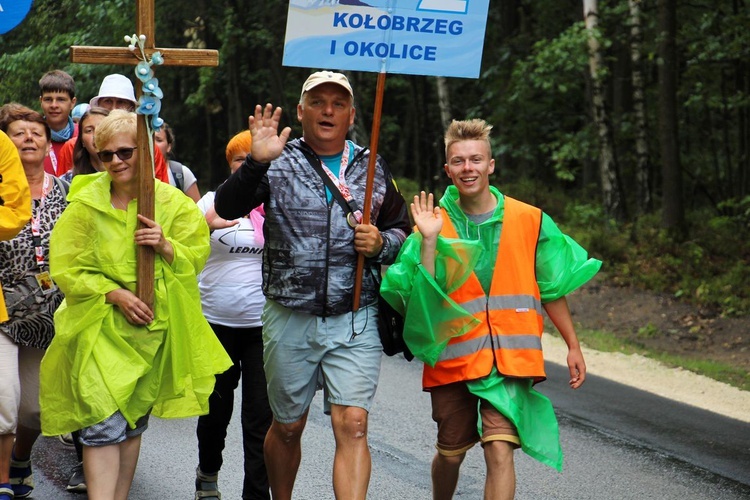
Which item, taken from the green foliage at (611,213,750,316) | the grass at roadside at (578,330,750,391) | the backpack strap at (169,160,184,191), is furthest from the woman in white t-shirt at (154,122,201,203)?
the green foliage at (611,213,750,316)

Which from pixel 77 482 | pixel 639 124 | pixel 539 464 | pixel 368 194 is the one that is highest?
pixel 639 124

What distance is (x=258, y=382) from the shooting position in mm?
5852

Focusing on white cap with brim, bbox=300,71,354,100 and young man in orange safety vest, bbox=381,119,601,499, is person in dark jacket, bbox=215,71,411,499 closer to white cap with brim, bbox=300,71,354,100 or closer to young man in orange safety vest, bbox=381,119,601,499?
white cap with brim, bbox=300,71,354,100

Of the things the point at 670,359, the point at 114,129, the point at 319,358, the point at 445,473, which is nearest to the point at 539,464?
the point at 445,473

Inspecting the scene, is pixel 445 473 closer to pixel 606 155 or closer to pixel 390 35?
pixel 390 35

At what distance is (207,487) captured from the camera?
588 cm

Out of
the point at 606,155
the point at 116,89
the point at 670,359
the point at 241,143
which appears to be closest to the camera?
the point at 241,143

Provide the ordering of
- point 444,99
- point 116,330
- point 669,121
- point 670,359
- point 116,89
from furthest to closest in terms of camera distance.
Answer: point 444,99
point 669,121
point 670,359
point 116,89
point 116,330

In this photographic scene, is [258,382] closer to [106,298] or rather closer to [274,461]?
[274,461]

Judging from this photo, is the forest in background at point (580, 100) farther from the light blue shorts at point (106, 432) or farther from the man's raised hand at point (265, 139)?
the light blue shorts at point (106, 432)

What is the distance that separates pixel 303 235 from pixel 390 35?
3.28ft

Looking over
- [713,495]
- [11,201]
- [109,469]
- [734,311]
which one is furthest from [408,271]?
[734,311]

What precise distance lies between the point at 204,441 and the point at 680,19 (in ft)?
57.4

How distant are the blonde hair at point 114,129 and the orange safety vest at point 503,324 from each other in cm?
144
